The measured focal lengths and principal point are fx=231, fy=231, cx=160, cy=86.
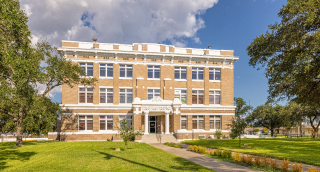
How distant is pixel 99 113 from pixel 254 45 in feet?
79.6

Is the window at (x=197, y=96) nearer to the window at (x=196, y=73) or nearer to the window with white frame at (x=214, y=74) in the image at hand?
the window at (x=196, y=73)

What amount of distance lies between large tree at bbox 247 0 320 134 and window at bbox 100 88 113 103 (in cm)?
2275

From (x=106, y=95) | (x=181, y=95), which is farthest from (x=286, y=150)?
(x=106, y=95)

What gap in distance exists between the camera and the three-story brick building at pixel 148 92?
33625 mm

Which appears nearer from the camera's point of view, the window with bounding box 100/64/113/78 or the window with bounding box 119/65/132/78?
the window with bounding box 100/64/113/78

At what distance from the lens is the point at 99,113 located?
112 ft

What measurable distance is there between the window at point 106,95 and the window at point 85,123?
10.6 feet

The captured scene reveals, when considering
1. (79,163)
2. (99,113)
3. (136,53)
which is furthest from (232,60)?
(79,163)

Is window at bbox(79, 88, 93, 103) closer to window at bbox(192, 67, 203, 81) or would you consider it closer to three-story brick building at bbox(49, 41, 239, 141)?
three-story brick building at bbox(49, 41, 239, 141)

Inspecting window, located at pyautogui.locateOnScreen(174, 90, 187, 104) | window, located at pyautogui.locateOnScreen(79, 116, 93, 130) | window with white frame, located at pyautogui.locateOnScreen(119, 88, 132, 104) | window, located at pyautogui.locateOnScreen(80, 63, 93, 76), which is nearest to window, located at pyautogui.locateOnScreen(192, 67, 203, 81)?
window, located at pyautogui.locateOnScreen(174, 90, 187, 104)

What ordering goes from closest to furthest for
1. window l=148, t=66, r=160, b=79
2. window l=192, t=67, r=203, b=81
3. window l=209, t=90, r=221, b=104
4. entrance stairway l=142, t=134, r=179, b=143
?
entrance stairway l=142, t=134, r=179, b=143 < window l=148, t=66, r=160, b=79 < window l=192, t=67, r=203, b=81 < window l=209, t=90, r=221, b=104

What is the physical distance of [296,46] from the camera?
1427cm

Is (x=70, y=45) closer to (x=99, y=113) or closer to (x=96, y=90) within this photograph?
(x=96, y=90)

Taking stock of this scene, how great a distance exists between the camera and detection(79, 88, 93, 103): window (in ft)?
113
